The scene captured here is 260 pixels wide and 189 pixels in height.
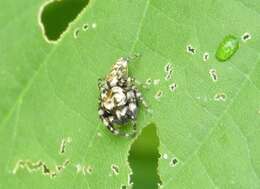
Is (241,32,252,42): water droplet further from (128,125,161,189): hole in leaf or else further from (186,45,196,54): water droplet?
(128,125,161,189): hole in leaf

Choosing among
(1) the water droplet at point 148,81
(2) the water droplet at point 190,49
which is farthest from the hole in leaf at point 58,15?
(2) the water droplet at point 190,49

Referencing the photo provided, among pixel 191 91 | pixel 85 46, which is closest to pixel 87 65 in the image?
pixel 85 46

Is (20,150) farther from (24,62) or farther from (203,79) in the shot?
(203,79)

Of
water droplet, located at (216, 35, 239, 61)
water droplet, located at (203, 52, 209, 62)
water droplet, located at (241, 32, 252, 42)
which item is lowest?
water droplet, located at (203, 52, 209, 62)

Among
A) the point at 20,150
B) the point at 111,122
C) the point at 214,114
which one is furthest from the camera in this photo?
the point at 20,150

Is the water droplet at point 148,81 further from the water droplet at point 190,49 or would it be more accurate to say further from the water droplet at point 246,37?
the water droplet at point 246,37

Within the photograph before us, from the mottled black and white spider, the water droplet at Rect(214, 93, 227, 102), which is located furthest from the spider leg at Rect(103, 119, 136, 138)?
the water droplet at Rect(214, 93, 227, 102)

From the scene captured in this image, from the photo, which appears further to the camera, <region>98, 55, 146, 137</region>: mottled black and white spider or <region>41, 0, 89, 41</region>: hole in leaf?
<region>41, 0, 89, 41</region>: hole in leaf

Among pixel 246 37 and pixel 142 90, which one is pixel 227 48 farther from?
pixel 142 90
